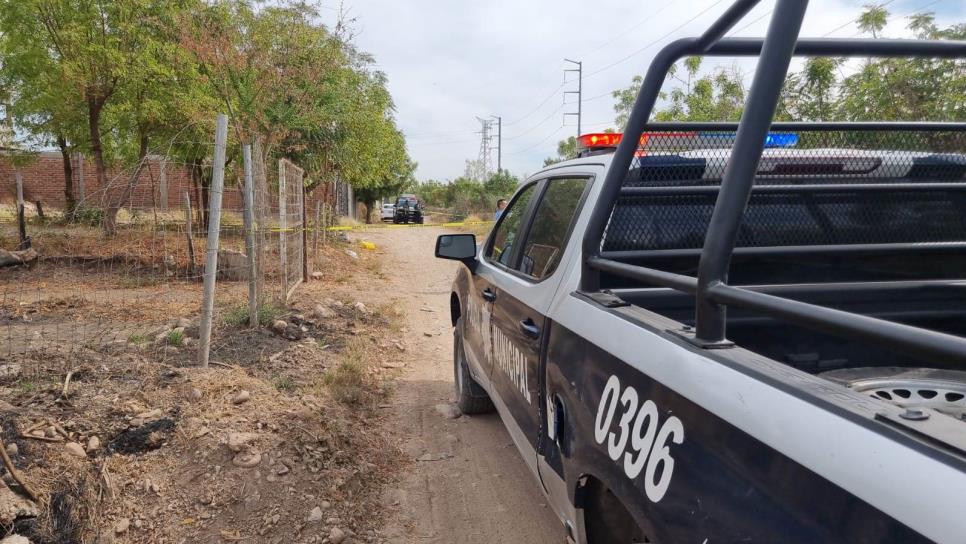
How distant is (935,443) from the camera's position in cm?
101

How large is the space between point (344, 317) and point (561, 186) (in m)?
5.56

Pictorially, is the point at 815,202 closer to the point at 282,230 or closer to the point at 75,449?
the point at 75,449

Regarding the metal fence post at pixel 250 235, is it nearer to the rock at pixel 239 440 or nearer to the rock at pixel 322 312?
the rock at pixel 322 312

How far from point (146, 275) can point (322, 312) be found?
2.92 metres

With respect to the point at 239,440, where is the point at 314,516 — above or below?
below

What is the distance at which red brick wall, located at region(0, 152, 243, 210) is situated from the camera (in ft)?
17.7

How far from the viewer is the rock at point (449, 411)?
5.15m

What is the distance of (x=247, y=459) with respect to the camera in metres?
3.81

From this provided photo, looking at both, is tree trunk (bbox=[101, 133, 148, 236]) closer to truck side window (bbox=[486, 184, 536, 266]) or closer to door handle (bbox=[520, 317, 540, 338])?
truck side window (bbox=[486, 184, 536, 266])

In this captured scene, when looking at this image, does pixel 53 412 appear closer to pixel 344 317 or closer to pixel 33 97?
pixel 344 317

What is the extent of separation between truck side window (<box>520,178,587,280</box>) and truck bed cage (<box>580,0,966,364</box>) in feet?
1.86

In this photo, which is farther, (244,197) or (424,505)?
(244,197)

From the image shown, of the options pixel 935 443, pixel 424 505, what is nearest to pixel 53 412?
pixel 424 505

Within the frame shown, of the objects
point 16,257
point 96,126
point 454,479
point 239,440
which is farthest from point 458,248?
point 96,126
